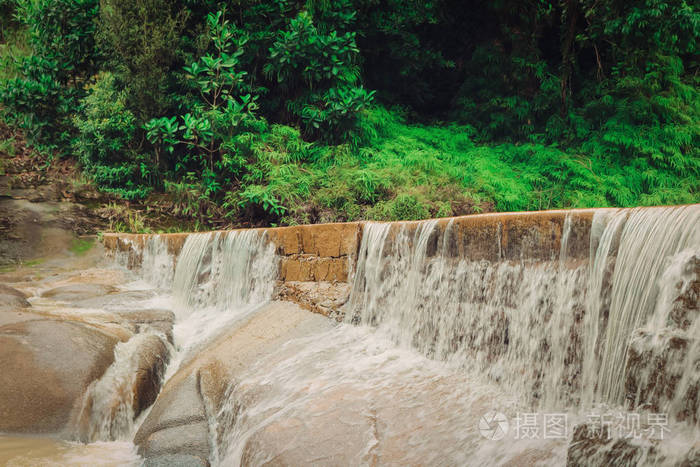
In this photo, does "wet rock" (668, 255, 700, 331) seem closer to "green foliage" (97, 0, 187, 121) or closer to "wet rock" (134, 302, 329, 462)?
"wet rock" (134, 302, 329, 462)

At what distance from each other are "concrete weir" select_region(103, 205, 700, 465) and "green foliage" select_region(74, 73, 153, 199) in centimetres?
810

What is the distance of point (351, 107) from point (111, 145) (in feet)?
19.9

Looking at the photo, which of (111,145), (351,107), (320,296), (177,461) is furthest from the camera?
(111,145)

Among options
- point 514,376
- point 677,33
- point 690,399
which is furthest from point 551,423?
point 677,33

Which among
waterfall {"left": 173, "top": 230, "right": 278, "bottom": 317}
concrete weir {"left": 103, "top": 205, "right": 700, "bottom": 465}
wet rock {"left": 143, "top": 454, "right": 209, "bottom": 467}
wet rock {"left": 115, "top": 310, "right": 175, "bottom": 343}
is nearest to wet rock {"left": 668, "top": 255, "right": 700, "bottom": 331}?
concrete weir {"left": 103, "top": 205, "right": 700, "bottom": 465}

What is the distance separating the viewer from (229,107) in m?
10.0

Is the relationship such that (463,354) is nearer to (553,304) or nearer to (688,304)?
(553,304)

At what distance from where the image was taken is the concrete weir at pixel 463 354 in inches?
78.7

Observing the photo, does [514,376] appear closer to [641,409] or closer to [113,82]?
[641,409]

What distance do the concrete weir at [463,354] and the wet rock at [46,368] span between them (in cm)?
73

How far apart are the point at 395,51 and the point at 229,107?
514cm

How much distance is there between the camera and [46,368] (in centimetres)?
390

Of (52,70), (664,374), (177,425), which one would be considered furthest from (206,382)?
(52,70)

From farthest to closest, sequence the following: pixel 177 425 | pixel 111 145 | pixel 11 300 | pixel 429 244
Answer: pixel 111 145 → pixel 11 300 → pixel 429 244 → pixel 177 425
